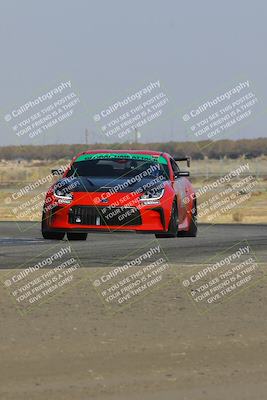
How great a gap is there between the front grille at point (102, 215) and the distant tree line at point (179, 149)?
133947 millimetres

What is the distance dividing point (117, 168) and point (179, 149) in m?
151

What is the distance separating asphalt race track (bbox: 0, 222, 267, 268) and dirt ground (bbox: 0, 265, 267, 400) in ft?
14.0

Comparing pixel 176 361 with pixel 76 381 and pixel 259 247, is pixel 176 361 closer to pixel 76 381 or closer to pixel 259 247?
pixel 76 381

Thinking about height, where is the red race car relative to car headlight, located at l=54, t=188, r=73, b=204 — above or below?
below

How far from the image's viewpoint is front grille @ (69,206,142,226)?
1772 cm

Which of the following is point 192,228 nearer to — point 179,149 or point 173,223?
point 173,223

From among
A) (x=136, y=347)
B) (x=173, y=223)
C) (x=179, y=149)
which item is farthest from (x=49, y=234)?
(x=179, y=149)

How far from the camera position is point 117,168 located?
18891 mm

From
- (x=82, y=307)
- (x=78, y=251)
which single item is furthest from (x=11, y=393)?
(x=78, y=251)

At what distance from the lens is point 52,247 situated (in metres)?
17.8

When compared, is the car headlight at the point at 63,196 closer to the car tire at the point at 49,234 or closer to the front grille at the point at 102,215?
the front grille at the point at 102,215

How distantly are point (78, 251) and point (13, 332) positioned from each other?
7930 mm

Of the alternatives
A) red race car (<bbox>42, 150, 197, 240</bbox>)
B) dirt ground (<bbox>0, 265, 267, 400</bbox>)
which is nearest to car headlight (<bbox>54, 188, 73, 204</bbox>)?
red race car (<bbox>42, 150, 197, 240</bbox>)

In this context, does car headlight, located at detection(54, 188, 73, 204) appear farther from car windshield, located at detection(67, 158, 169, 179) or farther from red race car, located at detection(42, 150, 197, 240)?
car windshield, located at detection(67, 158, 169, 179)
